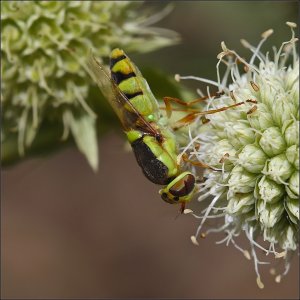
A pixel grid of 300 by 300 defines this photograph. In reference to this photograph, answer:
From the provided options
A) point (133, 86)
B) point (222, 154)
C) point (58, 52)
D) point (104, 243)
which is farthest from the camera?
point (104, 243)

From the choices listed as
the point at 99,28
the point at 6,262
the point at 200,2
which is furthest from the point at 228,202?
the point at 6,262

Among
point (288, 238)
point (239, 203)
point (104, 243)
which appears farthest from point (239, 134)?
point (104, 243)

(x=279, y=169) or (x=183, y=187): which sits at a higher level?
(x=279, y=169)

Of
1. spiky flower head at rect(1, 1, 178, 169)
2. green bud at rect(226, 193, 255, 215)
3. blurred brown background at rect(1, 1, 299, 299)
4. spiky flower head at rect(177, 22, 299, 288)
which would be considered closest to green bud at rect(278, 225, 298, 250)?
spiky flower head at rect(177, 22, 299, 288)

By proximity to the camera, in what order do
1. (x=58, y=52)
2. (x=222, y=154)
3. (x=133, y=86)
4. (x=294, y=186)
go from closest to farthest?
(x=294, y=186)
(x=222, y=154)
(x=133, y=86)
(x=58, y=52)

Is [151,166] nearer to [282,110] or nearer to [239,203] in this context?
[239,203]

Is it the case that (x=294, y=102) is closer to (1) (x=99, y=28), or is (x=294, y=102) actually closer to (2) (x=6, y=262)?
(1) (x=99, y=28)

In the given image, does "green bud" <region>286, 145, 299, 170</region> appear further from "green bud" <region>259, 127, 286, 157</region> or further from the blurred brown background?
the blurred brown background
